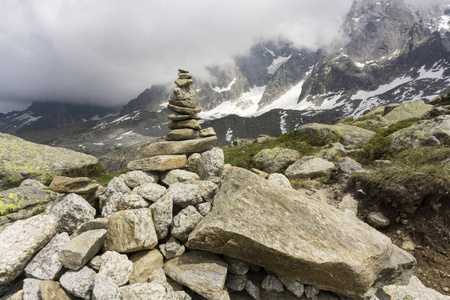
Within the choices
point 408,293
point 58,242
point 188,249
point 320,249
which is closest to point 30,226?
point 58,242

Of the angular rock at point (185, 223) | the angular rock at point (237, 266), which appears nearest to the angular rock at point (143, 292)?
the angular rock at point (185, 223)

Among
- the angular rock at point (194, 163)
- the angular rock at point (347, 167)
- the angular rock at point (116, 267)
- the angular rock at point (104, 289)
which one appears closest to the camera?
the angular rock at point (104, 289)

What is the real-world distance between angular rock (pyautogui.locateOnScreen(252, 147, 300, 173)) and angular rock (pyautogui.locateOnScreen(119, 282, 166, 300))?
12216 mm

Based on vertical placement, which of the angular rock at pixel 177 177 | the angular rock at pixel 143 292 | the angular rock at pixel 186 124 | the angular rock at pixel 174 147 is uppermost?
the angular rock at pixel 186 124

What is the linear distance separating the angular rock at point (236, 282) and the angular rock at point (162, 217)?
86.8 inches

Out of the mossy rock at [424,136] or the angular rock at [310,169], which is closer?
the mossy rock at [424,136]

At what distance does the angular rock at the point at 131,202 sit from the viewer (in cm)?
627

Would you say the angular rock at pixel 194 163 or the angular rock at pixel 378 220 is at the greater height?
the angular rock at pixel 194 163

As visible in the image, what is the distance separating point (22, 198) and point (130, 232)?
5.44 meters

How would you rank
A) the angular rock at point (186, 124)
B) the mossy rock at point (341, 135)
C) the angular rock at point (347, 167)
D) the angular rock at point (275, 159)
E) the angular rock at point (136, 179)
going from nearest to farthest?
the angular rock at point (136, 179) < the angular rock at point (186, 124) < the angular rock at point (347, 167) < the angular rock at point (275, 159) < the mossy rock at point (341, 135)

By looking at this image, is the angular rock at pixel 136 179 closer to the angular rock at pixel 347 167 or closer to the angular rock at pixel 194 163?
the angular rock at pixel 194 163

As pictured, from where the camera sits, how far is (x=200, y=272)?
5242mm

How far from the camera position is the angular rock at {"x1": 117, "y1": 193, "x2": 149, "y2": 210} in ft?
20.6

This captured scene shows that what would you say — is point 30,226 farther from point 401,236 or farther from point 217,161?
point 401,236
